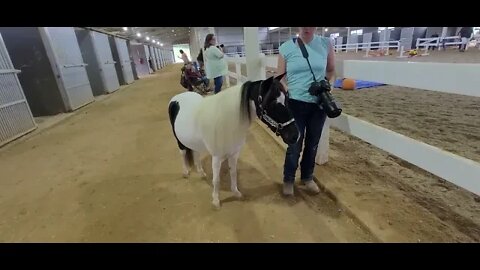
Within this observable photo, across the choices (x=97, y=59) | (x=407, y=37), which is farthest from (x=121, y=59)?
(x=407, y=37)

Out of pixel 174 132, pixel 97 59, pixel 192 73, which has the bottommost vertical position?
pixel 174 132

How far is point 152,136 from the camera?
4426 mm

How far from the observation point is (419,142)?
1747 millimetres

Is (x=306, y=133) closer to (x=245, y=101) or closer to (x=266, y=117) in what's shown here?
(x=266, y=117)

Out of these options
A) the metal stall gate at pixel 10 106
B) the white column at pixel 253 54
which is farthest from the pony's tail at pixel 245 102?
the metal stall gate at pixel 10 106

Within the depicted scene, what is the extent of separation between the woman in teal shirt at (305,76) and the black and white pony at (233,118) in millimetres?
204

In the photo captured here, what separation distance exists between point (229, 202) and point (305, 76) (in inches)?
52.6

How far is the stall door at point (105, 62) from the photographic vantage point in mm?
10492

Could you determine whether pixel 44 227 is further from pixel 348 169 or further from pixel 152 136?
pixel 348 169

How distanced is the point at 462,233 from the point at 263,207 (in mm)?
1422

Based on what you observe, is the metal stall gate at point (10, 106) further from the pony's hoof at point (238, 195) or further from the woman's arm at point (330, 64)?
the woman's arm at point (330, 64)

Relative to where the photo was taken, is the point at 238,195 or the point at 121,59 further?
the point at 121,59

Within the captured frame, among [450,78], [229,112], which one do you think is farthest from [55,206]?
[450,78]

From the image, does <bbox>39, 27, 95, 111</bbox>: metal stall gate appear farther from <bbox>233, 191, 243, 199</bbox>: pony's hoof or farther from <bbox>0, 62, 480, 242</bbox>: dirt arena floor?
<bbox>233, 191, 243, 199</bbox>: pony's hoof
